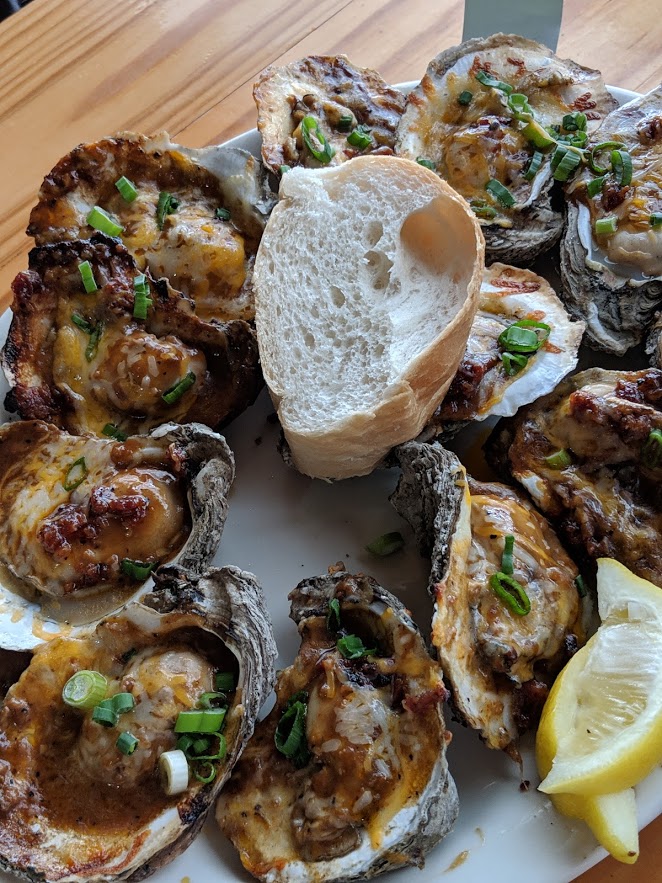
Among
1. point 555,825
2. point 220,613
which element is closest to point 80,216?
point 220,613

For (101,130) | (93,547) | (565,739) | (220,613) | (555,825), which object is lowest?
(555,825)

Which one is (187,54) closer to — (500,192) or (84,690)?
(500,192)

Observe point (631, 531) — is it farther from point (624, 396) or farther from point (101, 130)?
point (101, 130)

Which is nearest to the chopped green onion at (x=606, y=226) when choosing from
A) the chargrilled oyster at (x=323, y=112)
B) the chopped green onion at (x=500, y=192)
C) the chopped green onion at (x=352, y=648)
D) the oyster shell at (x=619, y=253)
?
the oyster shell at (x=619, y=253)

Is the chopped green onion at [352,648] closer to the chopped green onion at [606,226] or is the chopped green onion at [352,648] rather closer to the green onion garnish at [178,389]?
the green onion garnish at [178,389]

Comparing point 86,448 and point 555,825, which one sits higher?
point 86,448

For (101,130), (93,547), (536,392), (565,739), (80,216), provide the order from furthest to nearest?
(101,130), (80,216), (536,392), (93,547), (565,739)
